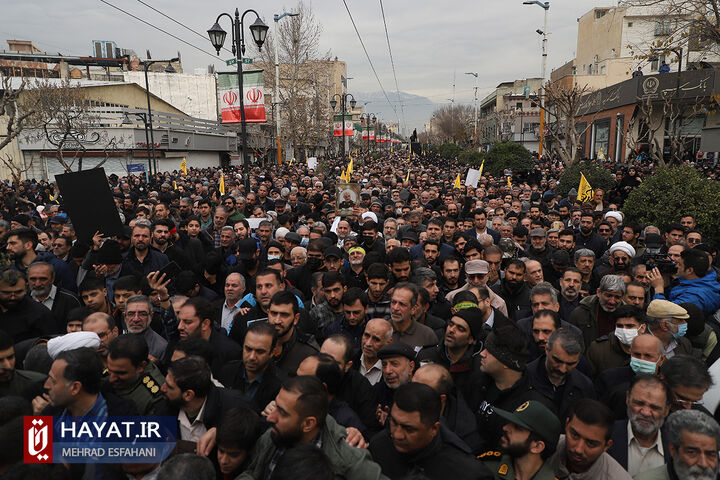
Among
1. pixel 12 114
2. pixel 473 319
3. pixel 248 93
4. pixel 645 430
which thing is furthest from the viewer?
pixel 248 93

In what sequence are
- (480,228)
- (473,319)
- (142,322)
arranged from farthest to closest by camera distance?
1. (480,228)
2. (142,322)
3. (473,319)

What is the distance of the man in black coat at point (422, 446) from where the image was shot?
266cm

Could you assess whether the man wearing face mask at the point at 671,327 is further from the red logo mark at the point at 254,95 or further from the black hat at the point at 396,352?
the red logo mark at the point at 254,95

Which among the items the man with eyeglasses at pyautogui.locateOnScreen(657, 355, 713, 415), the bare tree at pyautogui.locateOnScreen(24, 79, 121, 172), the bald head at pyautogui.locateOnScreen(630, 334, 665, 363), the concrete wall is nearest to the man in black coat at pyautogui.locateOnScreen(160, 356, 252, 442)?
the man with eyeglasses at pyautogui.locateOnScreen(657, 355, 713, 415)

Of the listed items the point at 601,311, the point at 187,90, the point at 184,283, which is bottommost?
the point at 601,311

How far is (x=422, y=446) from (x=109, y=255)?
4813mm

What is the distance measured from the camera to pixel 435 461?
2.72m

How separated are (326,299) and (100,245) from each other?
3477 millimetres

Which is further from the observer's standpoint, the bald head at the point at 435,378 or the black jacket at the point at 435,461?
the bald head at the point at 435,378

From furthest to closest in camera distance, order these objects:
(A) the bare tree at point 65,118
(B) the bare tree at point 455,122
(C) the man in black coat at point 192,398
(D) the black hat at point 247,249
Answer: (B) the bare tree at point 455,122
(A) the bare tree at point 65,118
(D) the black hat at point 247,249
(C) the man in black coat at point 192,398

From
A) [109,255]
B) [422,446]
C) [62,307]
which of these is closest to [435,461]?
[422,446]

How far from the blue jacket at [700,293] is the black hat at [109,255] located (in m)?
6.13

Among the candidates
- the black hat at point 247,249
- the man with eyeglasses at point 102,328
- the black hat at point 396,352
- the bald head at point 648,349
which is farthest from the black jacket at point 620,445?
the black hat at point 247,249

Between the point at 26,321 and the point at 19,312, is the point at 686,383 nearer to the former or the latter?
the point at 26,321
